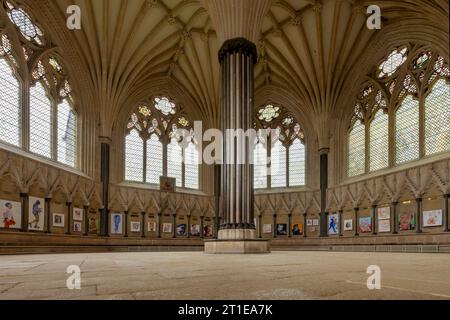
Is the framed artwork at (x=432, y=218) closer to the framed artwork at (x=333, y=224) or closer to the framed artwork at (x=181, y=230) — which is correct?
the framed artwork at (x=333, y=224)

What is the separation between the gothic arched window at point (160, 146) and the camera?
81.1 ft

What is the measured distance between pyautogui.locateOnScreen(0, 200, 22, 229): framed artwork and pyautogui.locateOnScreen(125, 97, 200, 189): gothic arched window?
8.87 metres

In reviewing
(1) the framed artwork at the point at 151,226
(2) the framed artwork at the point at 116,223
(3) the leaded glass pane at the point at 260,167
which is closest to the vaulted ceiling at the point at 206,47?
(3) the leaded glass pane at the point at 260,167

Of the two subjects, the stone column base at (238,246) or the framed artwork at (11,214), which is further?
the framed artwork at (11,214)

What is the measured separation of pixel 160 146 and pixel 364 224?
1419cm

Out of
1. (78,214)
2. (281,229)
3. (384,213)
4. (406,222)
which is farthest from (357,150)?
(78,214)

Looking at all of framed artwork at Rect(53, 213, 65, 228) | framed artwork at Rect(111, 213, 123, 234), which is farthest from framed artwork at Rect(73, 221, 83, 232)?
framed artwork at Rect(111, 213, 123, 234)

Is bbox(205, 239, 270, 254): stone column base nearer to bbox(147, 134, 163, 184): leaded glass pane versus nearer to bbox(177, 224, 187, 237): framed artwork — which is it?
bbox(177, 224, 187, 237): framed artwork

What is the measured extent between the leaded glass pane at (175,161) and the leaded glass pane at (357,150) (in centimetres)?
1151

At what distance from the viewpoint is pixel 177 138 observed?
88.0 ft

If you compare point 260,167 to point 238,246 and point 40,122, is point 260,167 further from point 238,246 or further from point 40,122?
point 238,246

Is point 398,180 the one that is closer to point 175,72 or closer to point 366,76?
point 366,76

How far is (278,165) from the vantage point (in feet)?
87.8

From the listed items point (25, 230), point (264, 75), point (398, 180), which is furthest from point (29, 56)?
point (398, 180)
